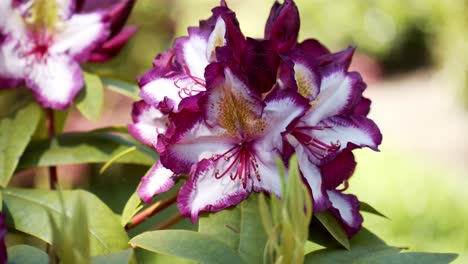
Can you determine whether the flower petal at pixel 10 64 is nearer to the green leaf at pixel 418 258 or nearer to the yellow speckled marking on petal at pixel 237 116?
the yellow speckled marking on petal at pixel 237 116

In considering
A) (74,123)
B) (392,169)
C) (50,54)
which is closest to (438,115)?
(392,169)

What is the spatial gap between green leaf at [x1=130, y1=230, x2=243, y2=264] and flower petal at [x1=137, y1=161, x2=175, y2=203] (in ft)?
0.29

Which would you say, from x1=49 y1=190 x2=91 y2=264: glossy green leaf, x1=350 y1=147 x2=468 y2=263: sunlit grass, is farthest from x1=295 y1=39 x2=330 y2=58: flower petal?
x1=350 y1=147 x2=468 y2=263: sunlit grass

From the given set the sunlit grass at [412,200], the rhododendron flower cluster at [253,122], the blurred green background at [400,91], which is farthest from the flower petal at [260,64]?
the sunlit grass at [412,200]

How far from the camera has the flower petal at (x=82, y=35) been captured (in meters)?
0.85

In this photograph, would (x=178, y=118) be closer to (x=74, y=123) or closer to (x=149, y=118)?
(x=149, y=118)

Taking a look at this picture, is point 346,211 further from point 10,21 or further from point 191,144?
point 10,21

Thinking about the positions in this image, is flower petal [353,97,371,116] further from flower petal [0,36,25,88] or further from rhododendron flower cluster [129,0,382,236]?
flower petal [0,36,25,88]

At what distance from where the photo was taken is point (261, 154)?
2.09 ft

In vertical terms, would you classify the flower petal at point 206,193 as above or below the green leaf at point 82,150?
above

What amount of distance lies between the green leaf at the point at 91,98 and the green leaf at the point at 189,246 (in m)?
0.27

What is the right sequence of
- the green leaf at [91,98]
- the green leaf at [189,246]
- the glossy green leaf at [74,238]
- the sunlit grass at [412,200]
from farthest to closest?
the sunlit grass at [412,200]
the green leaf at [91,98]
the green leaf at [189,246]
the glossy green leaf at [74,238]

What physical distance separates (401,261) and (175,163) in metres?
0.20

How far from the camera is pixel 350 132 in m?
0.67
